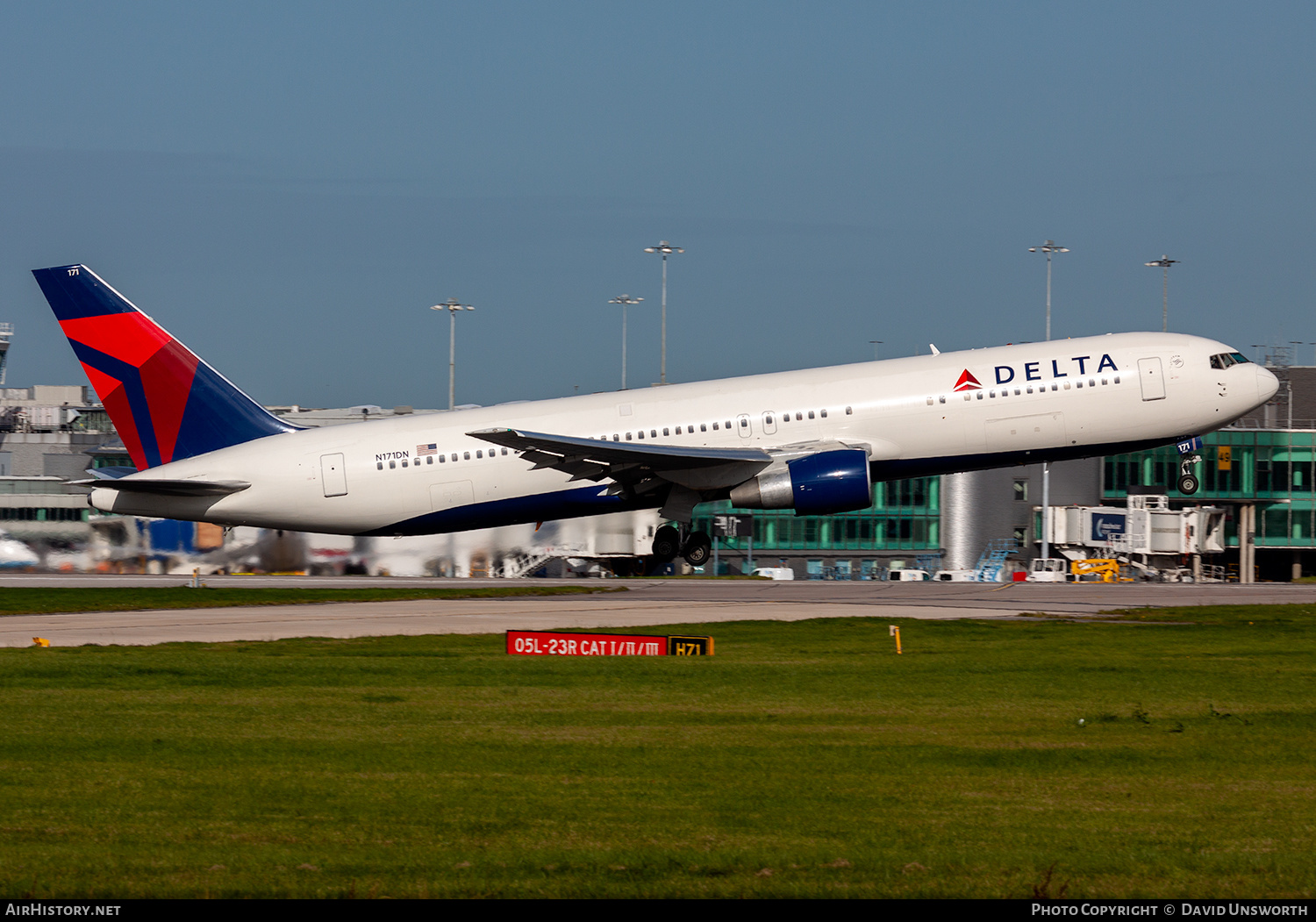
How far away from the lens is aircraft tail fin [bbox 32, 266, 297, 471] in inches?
1522

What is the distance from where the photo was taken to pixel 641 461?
36531mm

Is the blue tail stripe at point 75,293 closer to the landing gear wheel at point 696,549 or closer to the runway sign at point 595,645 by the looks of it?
the landing gear wheel at point 696,549

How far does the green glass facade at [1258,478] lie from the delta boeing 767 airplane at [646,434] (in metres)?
71.3

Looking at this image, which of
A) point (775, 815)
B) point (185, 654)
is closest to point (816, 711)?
point (775, 815)

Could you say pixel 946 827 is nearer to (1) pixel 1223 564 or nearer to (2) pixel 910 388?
(2) pixel 910 388

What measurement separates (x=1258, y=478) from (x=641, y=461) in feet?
279

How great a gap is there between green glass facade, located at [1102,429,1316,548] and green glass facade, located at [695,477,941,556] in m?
14.5

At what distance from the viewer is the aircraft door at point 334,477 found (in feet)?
127

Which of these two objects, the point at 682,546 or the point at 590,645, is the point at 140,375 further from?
the point at 590,645

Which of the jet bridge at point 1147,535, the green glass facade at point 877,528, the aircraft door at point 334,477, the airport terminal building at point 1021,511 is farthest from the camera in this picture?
the green glass facade at point 877,528

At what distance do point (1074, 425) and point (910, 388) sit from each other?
427 centimetres

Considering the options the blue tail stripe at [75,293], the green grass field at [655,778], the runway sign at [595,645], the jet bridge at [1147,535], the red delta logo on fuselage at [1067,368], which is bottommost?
the green grass field at [655,778]

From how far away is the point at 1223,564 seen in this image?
107 meters

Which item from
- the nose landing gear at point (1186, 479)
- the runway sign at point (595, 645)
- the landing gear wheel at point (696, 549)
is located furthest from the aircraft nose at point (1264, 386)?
the runway sign at point (595, 645)
